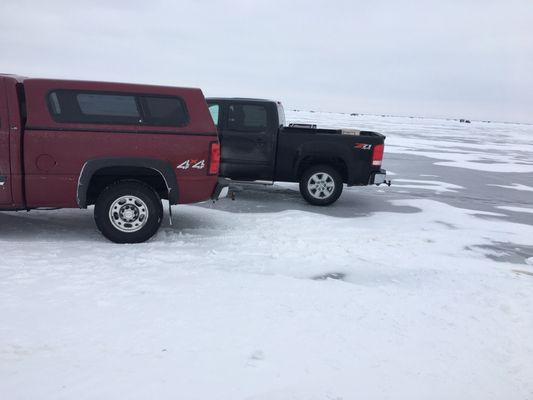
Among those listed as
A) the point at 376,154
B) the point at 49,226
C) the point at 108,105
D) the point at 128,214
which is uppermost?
the point at 108,105

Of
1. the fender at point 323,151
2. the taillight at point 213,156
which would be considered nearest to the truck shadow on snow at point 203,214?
the fender at point 323,151

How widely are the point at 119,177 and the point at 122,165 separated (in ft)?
1.01

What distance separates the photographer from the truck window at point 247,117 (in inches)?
363

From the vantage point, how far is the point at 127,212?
19.5ft

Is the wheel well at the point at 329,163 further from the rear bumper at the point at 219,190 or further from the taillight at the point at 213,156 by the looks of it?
the taillight at the point at 213,156

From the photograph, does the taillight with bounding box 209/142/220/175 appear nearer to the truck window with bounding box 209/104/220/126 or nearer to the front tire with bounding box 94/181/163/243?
the front tire with bounding box 94/181/163/243

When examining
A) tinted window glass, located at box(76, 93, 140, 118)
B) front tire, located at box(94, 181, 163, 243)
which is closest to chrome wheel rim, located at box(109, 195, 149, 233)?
front tire, located at box(94, 181, 163, 243)

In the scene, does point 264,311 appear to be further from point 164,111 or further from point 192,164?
point 164,111

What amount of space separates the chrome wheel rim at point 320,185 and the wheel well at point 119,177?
3635mm

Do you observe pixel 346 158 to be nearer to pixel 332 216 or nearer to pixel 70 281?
pixel 332 216

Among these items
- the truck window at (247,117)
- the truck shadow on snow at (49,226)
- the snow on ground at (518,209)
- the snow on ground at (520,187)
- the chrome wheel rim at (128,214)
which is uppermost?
the truck window at (247,117)

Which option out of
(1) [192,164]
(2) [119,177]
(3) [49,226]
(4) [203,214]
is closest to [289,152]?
(4) [203,214]

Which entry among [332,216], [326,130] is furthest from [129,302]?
[326,130]

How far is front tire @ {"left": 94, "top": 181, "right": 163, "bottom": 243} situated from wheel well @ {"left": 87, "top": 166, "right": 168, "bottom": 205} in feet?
0.43
